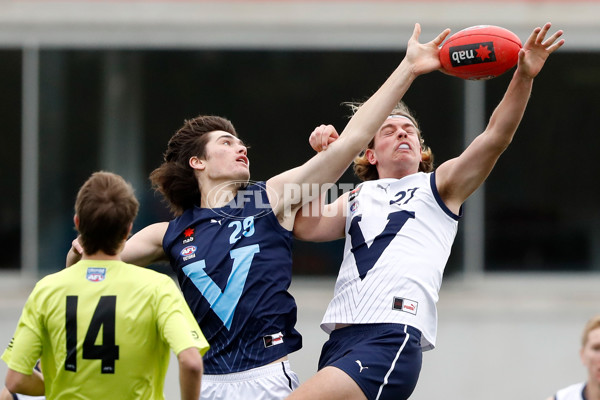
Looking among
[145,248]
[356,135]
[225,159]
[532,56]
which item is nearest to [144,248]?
[145,248]

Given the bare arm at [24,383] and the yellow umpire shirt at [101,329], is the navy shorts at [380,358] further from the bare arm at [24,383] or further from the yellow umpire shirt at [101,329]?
the bare arm at [24,383]

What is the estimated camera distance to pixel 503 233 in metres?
9.92

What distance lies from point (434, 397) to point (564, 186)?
312cm

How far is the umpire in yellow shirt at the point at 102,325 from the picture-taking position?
11.2 feet

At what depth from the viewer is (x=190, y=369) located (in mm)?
3330

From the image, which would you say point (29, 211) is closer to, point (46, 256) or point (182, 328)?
point (46, 256)

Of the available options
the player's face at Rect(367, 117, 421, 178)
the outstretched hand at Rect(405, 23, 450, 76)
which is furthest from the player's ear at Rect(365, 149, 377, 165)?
the outstretched hand at Rect(405, 23, 450, 76)

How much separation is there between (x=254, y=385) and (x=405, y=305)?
0.82 meters

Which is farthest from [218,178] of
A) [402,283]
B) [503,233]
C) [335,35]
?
[503,233]

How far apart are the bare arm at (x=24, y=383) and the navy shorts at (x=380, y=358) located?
1321 mm

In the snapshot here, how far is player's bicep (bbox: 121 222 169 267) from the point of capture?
4.49 m
